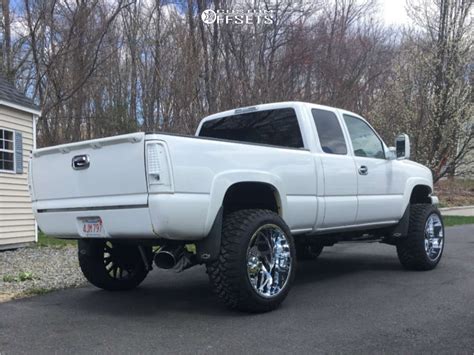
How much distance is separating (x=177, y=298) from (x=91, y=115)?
15889mm

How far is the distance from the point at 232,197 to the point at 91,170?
4.51ft

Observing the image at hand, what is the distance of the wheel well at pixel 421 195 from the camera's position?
785 centimetres

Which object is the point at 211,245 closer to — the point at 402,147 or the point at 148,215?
the point at 148,215

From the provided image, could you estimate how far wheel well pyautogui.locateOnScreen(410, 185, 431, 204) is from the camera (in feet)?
25.8

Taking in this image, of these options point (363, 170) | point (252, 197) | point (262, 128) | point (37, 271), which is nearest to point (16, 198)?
point (37, 271)

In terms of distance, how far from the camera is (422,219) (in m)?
7.38

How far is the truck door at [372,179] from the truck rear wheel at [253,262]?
61.5 inches

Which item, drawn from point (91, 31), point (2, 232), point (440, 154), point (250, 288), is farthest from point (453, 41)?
point (250, 288)

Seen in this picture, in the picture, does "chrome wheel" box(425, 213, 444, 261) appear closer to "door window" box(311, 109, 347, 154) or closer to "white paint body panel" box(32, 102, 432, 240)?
"white paint body panel" box(32, 102, 432, 240)

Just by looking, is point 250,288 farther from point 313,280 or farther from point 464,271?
point 464,271

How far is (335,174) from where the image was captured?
20.0ft

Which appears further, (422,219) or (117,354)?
(422,219)

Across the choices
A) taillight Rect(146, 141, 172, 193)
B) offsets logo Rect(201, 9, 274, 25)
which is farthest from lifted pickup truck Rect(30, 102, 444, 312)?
offsets logo Rect(201, 9, 274, 25)

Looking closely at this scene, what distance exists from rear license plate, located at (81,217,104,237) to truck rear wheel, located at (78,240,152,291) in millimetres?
637
